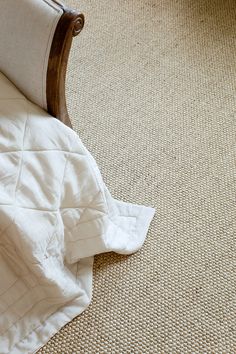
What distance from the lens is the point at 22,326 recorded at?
108 cm

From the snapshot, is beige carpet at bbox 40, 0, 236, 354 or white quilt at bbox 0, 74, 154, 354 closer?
white quilt at bbox 0, 74, 154, 354

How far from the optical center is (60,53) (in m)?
0.92

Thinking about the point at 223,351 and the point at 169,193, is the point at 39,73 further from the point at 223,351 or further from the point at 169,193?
the point at 223,351

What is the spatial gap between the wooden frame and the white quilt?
5 centimetres

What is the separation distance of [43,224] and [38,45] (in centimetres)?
35

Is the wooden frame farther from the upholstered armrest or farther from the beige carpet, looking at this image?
the beige carpet

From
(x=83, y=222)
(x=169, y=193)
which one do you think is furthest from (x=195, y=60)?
(x=83, y=222)

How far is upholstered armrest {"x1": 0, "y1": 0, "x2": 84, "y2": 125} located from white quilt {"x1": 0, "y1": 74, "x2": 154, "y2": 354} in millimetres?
35

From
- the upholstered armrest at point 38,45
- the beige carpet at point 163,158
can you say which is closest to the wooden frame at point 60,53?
the upholstered armrest at point 38,45

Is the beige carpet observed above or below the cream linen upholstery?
below

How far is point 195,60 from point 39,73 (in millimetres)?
854

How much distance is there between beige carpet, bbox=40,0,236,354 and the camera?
1.13m

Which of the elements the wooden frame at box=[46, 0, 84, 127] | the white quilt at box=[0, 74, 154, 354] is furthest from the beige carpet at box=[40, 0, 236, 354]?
the wooden frame at box=[46, 0, 84, 127]

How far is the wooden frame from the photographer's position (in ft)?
2.95
